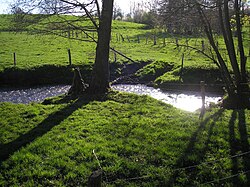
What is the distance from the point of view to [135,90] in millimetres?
23672

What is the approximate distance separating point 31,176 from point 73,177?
1005 millimetres

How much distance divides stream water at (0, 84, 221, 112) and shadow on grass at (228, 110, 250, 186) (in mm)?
7537

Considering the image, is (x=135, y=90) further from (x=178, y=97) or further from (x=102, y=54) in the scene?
(x=102, y=54)

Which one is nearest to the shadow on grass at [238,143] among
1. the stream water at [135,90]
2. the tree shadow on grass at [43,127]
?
the tree shadow on grass at [43,127]

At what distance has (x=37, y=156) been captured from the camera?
7.68 metres

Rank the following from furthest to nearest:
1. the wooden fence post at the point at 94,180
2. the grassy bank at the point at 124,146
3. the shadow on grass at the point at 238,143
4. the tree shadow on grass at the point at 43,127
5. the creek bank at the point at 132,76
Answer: the creek bank at the point at 132,76
the tree shadow on grass at the point at 43,127
the shadow on grass at the point at 238,143
the grassy bank at the point at 124,146
the wooden fence post at the point at 94,180

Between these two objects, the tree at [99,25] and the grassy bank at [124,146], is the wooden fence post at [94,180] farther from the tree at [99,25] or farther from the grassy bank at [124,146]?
the tree at [99,25]

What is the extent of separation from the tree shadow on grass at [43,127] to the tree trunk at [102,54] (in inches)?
37.9

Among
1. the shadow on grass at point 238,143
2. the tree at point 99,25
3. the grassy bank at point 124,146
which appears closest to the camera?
the grassy bank at point 124,146

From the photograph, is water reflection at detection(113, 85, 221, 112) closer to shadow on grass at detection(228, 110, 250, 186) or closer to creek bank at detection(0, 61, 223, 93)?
creek bank at detection(0, 61, 223, 93)

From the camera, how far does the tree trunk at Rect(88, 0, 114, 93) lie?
569 inches

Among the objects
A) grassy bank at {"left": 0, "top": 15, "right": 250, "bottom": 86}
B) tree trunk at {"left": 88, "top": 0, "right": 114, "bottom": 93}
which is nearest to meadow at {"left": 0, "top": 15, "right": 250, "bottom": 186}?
tree trunk at {"left": 88, "top": 0, "right": 114, "bottom": 93}

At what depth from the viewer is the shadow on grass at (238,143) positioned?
690cm

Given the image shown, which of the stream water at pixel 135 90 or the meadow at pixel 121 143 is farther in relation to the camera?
the stream water at pixel 135 90
